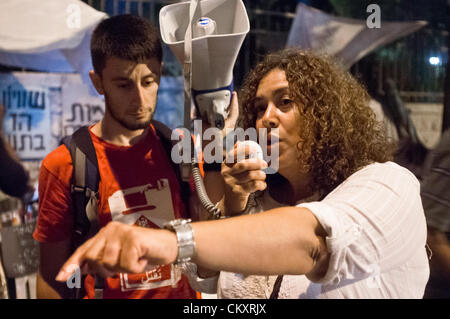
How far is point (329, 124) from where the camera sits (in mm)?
1046

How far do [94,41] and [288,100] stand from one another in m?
0.54

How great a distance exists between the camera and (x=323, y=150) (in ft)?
3.41

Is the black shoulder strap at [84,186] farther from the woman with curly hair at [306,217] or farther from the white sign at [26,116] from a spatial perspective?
the white sign at [26,116]

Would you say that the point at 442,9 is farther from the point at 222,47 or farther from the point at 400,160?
the point at 222,47

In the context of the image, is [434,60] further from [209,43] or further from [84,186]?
[84,186]

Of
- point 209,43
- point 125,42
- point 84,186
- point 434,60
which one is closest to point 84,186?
point 84,186

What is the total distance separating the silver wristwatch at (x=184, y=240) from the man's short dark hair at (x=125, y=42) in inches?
25.5

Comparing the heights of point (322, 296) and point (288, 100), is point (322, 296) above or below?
below

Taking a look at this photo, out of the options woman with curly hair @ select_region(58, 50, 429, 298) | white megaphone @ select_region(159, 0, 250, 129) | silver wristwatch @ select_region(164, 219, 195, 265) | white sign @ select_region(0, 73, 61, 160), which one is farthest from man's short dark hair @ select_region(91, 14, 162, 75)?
white sign @ select_region(0, 73, 61, 160)

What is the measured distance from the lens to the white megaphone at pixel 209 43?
0.95 metres

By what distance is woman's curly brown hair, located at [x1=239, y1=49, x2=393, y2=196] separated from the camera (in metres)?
Result: 1.03

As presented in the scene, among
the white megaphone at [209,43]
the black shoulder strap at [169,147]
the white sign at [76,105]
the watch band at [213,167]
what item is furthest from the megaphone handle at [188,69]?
the white sign at [76,105]

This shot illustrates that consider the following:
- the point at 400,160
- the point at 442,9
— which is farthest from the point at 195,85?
the point at 442,9

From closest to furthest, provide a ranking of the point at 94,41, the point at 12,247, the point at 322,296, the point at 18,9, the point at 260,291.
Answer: the point at 322,296 → the point at 260,291 → the point at 94,41 → the point at 18,9 → the point at 12,247
